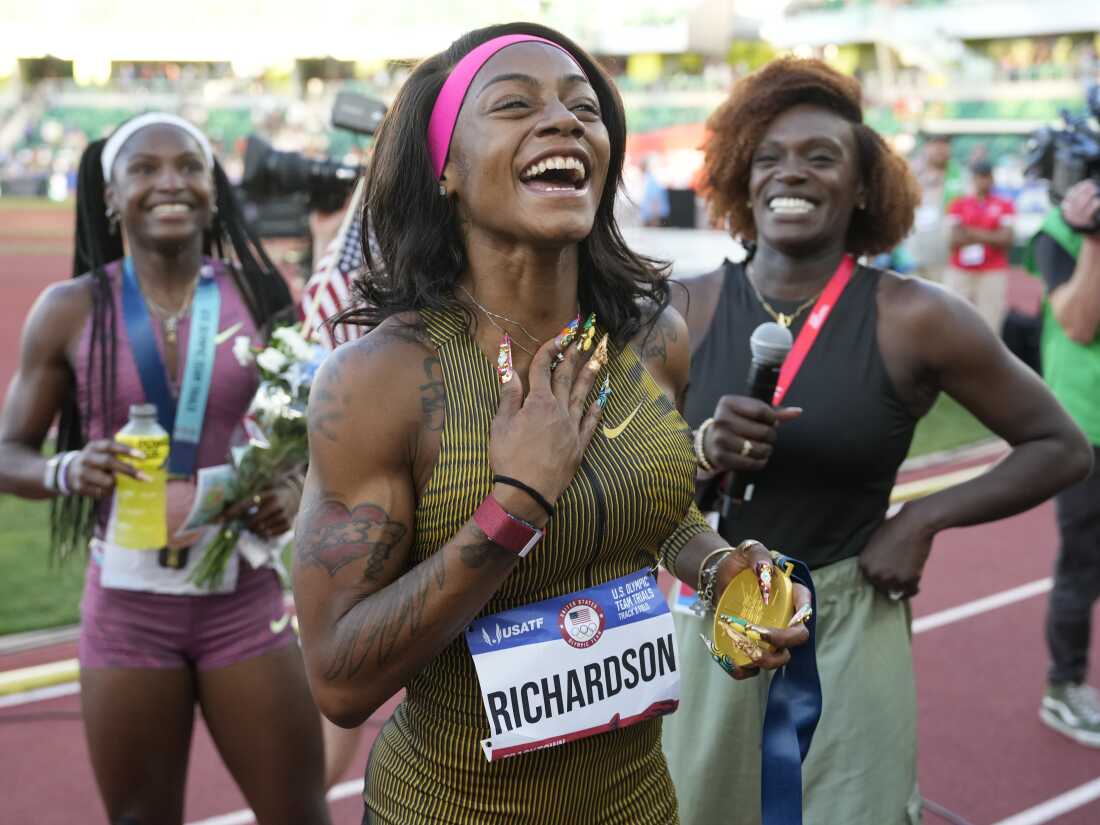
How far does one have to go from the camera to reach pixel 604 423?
2113mm

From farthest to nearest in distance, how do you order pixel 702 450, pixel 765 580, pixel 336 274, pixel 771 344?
pixel 336 274 → pixel 702 450 → pixel 771 344 → pixel 765 580

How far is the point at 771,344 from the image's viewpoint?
2.69 m

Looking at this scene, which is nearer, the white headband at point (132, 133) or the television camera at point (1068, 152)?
the white headband at point (132, 133)

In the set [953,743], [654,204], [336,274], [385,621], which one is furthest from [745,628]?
[654,204]

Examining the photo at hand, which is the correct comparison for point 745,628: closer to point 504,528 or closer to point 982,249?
point 504,528

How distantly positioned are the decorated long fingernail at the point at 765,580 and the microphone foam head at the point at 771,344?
0.62 m

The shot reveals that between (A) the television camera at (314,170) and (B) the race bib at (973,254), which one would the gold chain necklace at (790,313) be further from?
(B) the race bib at (973,254)

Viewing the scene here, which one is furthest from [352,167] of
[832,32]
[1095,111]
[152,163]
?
[832,32]

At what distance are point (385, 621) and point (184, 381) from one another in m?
1.84

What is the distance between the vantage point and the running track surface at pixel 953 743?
4.61 m

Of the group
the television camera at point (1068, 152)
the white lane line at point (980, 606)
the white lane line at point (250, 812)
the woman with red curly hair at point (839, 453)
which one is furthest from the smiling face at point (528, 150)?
the white lane line at point (980, 606)

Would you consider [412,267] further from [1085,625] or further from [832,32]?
[832,32]

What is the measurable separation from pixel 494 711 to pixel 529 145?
0.93 m

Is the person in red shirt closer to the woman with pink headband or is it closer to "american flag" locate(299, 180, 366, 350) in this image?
"american flag" locate(299, 180, 366, 350)
